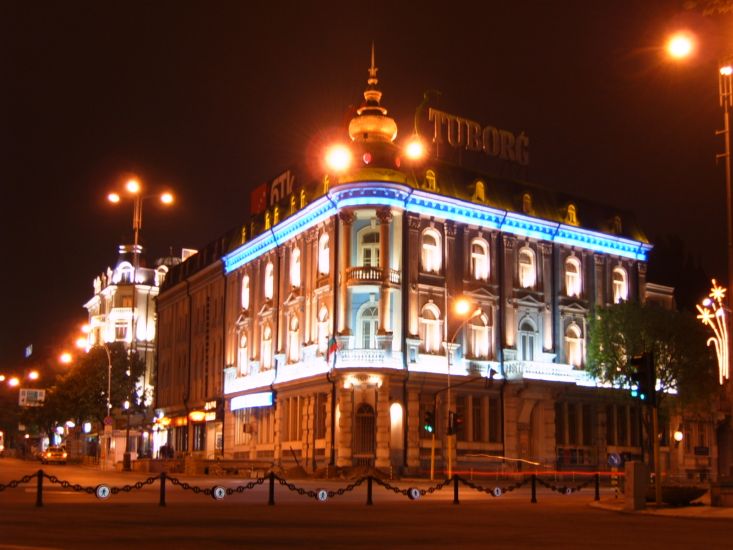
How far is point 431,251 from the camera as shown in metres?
55.4

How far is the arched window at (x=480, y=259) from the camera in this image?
57.2 metres

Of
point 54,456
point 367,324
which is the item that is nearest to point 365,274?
point 367,324

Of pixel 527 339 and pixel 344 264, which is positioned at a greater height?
pixel 344 264

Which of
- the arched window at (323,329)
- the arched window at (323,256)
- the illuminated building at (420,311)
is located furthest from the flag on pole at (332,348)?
the arched window at (323,256)

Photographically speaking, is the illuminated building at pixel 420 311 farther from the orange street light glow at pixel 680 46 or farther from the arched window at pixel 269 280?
the orange street light glow at pixel 680 46

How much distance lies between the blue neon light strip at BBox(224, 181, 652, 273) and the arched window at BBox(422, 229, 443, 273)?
110 centimetres

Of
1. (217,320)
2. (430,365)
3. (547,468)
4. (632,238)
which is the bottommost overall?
(547,468)

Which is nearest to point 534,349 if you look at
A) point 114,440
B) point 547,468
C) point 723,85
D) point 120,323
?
point 547,468

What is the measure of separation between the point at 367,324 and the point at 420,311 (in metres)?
2.88

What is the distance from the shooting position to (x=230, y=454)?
66.2 metres

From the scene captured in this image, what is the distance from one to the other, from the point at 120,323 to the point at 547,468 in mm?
65136

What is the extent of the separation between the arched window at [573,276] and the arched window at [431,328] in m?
11.0

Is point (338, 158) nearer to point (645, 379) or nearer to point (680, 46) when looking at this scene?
point (645, 379)

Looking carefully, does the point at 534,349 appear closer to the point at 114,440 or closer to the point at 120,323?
the point at 114,440
